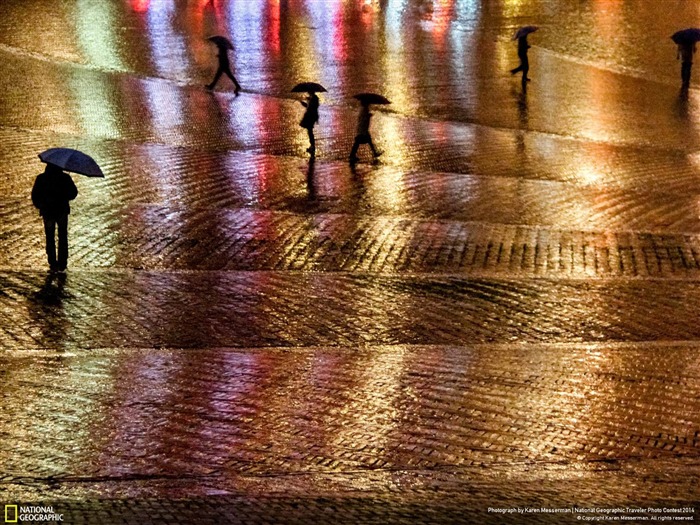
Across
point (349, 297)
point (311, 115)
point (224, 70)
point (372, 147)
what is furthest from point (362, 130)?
point (349, 297)

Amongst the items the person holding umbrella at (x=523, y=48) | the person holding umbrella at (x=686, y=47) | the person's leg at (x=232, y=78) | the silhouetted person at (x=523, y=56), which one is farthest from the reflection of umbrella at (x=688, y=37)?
the person's leg at (x=232, y=78)

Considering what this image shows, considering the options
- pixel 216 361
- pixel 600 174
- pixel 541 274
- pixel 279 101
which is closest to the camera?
pixel 216 361

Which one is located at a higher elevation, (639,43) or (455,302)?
(639,43)

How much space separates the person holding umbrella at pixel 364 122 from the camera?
15875 millimetres

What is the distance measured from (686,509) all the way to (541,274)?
5859 millimetres

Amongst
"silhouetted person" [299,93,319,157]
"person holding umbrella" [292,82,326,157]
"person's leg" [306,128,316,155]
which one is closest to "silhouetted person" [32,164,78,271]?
"person holding umbrella" [292,82,326,157]

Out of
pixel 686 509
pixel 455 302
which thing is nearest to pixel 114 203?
pixel 455 302

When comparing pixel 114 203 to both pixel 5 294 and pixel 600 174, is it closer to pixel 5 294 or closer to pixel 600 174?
pixel 5 294

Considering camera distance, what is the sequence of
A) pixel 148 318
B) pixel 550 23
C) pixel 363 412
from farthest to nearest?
pixel 550 23 < pixel 148 318 < pixel 363 412

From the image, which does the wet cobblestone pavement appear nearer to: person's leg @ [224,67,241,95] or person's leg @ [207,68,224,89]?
person's leg @ [207,68,224,89]

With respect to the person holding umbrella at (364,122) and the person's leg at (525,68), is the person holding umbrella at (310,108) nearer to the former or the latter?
the person holding umbrella at (364,122)

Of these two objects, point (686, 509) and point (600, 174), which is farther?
point (600, 174)

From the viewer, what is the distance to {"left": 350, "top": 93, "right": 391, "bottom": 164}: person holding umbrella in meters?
15.9

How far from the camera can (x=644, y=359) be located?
9625 millimetres
